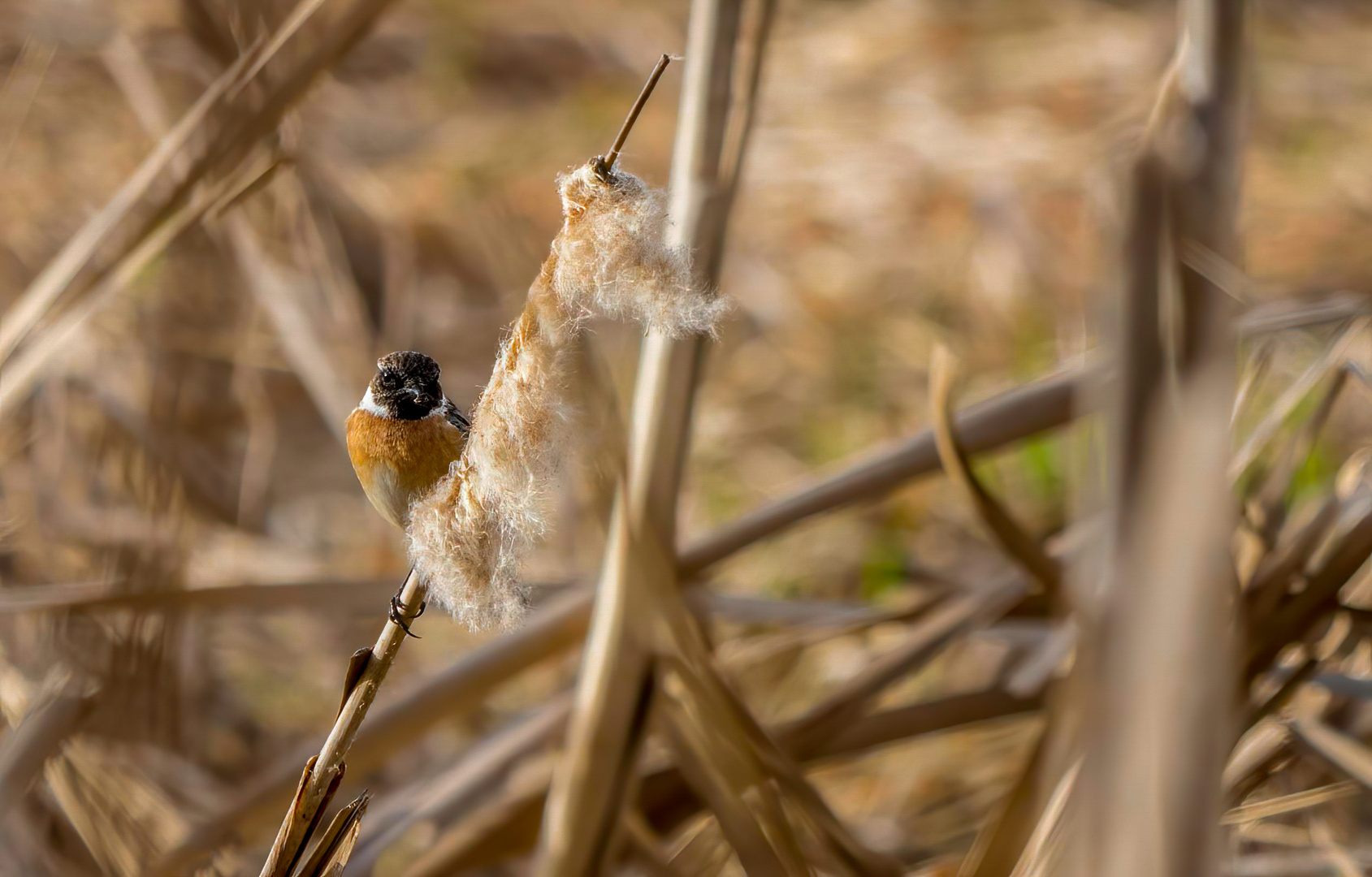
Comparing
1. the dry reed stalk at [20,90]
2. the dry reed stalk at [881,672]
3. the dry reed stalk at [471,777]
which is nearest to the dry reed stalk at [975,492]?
the dry reed stalk at [881,672]

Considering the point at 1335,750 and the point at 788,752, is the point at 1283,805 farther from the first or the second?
the point at 788,752

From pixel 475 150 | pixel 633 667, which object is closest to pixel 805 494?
pixel 633 667

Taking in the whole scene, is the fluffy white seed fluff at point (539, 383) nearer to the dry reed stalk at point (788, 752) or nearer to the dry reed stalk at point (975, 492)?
the dry reed stalk at point (975, 492)

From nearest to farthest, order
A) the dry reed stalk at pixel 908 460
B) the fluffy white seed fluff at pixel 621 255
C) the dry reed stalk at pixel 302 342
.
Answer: the fluffy white seed fluff at pixel 621 255, the dry reed stalk at pixel 908 460, the dry reed stalk at pixel 302 342

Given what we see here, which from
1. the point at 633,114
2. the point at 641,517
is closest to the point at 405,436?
the point at 641,517

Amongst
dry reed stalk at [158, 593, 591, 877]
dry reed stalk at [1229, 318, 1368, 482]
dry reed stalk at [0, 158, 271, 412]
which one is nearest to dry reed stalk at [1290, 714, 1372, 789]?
dry reed stalk at [1229, 318, 1368, 482]

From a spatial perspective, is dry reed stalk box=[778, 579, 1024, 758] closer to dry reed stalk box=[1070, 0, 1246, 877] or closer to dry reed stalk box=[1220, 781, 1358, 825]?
dry reed stalk box=[1220, 781, 1358, 825]

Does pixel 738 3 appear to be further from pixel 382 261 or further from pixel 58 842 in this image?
pixel 382 261
